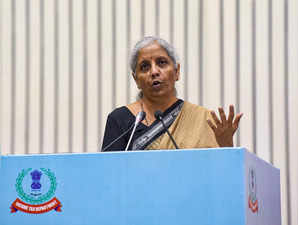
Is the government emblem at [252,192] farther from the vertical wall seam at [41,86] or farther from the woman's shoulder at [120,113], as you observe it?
the vertical wall seam at [41,86]

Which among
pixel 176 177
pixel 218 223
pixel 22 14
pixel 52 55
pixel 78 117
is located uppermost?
pixel 22 14

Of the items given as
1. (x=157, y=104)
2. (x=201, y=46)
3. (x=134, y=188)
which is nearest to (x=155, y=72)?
(x=157, y=104)

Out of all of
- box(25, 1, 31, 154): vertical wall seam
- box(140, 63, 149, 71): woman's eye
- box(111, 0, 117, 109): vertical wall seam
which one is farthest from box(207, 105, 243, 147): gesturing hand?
Result: box(25, 1, 31, 154): vertical wall seam

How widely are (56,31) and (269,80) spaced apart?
1433 mm

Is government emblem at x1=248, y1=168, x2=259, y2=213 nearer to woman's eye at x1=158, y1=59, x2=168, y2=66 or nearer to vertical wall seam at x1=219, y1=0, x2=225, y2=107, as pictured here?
woman's eye at x1=158, y1=59, x2=168, y2=66

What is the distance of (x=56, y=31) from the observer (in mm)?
4273

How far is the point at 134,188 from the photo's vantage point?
6.72ft

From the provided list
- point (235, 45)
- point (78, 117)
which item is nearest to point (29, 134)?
point (78, 117)

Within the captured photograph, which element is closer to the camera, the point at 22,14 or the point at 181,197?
the point at 181,197

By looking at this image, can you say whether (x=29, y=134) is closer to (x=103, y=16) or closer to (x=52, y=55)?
(x=52, y=55)

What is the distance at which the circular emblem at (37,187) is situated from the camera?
2.11 m

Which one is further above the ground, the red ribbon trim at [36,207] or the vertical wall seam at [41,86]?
the vertical wall seam at [41,86]

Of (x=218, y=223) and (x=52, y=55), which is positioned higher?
(x=52, y=55)

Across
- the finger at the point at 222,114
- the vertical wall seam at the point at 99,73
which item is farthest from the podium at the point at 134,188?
the vertical wall seam at the point at 99,73
